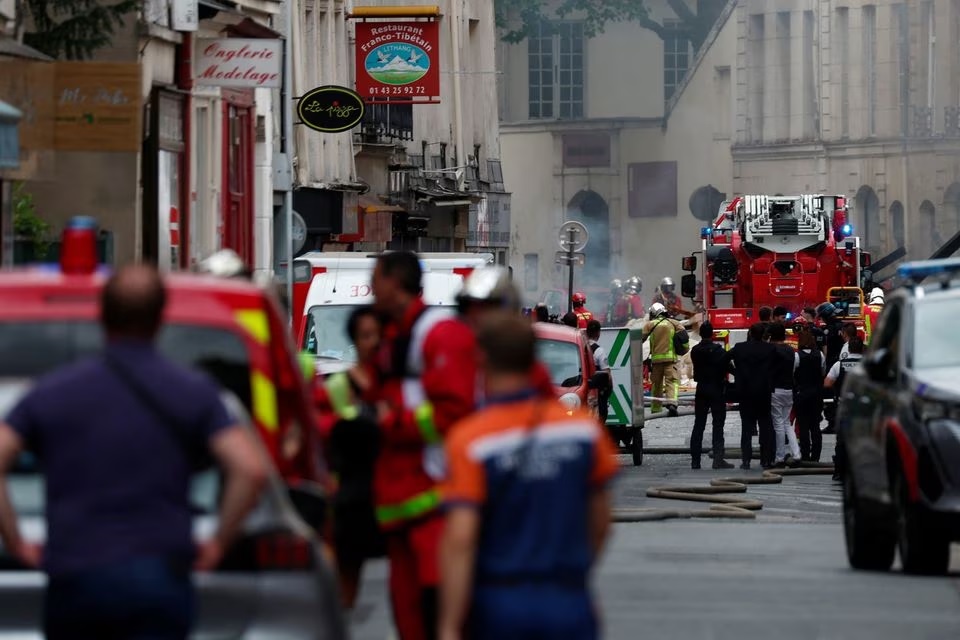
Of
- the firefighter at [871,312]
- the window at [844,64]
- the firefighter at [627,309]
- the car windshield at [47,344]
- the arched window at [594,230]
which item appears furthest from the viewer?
the arched window at [594,230]

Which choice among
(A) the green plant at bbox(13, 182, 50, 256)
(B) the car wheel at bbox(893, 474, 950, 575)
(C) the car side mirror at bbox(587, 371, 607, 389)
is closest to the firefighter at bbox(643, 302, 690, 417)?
(C) the car side mirror at bbox(587, 371, 607, 389)

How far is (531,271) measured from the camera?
287 ft

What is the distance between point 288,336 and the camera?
7.77 meters

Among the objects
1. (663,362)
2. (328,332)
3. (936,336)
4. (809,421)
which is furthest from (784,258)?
(936,336)

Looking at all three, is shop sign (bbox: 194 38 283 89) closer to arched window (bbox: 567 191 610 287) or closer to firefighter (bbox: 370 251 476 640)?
firefighter (bbox: 370 251 476 640)

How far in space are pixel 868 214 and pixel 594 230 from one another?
1168 centimetres

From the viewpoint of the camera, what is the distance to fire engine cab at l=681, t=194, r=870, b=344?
1766 inches

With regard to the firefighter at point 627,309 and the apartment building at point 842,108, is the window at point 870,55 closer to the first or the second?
the apartment building at point 842,108

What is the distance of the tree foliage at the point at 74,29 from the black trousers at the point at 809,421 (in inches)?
335

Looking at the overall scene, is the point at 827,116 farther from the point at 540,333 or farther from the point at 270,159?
the point at 540,333

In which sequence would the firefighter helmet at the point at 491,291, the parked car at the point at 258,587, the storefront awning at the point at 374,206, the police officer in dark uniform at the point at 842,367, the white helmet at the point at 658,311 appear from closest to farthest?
the parked car at the point at 258,587 < the firefighter helmet at the point at 491,291 < the police officer in dark uniform at the point at 842,367 < the white helmet at the point at 658,311 < the storefront awning at the point at 374,206

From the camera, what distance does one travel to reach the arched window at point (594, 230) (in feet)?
289

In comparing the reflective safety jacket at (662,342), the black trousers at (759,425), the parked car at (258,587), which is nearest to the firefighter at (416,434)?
the parked car at (258,587)

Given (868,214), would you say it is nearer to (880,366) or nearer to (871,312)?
(871,312)
